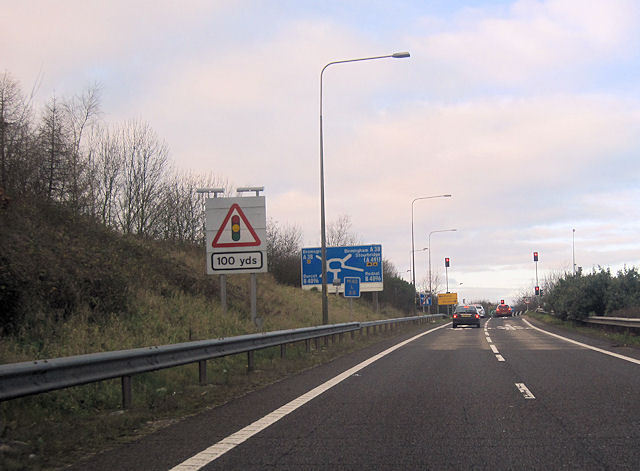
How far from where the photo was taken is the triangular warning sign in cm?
1964

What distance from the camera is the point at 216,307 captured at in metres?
22.1

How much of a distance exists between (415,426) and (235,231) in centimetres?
1305

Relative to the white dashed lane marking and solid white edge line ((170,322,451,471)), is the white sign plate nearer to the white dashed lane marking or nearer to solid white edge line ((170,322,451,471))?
solid white edge line ((170,322,451,471))

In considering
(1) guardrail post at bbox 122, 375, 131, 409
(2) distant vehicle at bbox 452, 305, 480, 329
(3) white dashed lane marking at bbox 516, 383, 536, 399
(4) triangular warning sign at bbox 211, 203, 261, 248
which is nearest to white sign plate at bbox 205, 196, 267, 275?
(4) triangular warning sign at bbox 211, 203, 261, 248

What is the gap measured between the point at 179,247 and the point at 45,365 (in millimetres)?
24061

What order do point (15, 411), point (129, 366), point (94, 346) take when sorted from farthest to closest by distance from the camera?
point (94, 346) → point (129, 366) → point (15, 411)

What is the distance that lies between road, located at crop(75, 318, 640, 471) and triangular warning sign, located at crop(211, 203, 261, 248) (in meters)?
7.57

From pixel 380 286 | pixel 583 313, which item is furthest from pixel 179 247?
pixel 583 313

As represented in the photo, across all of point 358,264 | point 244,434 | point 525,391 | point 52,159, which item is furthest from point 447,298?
point 244,434

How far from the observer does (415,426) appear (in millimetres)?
7301

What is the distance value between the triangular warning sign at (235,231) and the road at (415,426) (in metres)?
7.57

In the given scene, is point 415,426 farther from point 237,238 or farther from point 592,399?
point 237,238

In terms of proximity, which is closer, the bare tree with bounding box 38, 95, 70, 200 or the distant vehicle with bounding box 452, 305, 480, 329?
the bare tree with bounding box 38, 95, 70, 200

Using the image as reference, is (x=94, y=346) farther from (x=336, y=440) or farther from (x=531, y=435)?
(x=531, y=435)
